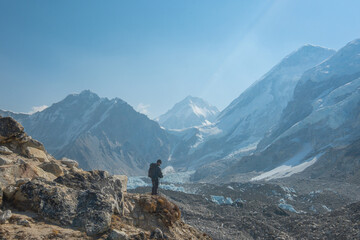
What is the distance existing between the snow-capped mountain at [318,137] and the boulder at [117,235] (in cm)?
8011

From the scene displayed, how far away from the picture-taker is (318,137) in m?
119

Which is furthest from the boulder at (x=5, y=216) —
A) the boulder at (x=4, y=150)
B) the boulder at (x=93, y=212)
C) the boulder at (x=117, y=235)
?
the boulder at (x=4, y=150)

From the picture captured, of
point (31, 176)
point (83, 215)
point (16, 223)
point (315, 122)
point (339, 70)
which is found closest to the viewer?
point (16, 223)

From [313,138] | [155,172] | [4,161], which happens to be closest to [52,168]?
[4,161]

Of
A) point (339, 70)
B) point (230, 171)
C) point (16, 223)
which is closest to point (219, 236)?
point (16, 223)

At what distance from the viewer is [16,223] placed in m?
5.21

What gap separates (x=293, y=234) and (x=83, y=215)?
2008 cm

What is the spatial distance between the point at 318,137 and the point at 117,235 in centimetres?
12761

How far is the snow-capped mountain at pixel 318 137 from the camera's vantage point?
289ft

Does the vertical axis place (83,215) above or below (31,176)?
below

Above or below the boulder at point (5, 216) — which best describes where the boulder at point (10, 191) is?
above

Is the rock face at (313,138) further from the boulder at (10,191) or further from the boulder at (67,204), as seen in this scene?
the boulder at (10,191)

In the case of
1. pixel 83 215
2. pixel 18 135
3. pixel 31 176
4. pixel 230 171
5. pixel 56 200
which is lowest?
pixel 230 171

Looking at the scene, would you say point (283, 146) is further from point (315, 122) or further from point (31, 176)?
point (31, 176)
